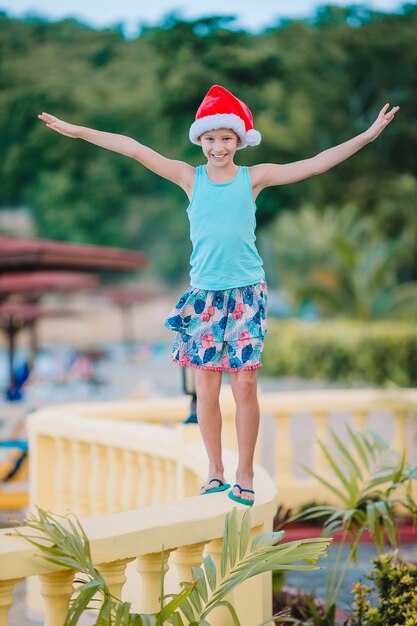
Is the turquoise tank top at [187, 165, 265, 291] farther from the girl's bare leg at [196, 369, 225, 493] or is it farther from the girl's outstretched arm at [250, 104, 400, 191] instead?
the girl's bare leg at [196, 369, 225, 493]

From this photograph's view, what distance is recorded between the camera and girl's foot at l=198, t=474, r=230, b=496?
2.85m

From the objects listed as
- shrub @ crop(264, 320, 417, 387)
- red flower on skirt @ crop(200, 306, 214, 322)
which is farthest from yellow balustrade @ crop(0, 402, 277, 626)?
shrub @ crop(264, 320, 417, 387)

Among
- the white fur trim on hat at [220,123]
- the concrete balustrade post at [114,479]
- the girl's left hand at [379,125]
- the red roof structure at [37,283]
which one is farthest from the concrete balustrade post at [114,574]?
the red roof structure at [37,283]

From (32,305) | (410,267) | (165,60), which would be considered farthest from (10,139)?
(32,305)

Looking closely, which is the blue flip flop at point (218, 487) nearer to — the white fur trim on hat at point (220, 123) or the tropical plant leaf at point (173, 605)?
the tropical plant leaf at point (173, 605)

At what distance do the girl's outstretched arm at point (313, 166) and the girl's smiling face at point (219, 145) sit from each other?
104 millimetres

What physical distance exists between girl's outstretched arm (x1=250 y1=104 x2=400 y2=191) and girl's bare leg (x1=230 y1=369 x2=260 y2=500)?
626 mm

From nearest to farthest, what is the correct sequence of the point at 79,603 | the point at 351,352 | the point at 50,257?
the point at 79,603 → the point at 50,257 → the point at 351,352

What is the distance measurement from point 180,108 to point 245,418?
38339 millimetres

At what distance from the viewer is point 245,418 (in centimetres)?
281

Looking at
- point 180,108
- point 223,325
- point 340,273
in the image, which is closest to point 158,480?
point 223,325

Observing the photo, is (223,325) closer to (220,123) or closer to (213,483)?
(213,483)

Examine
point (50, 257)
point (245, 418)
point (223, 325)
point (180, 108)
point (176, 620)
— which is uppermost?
point (180, 108)

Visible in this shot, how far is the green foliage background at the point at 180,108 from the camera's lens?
33.3 meters
